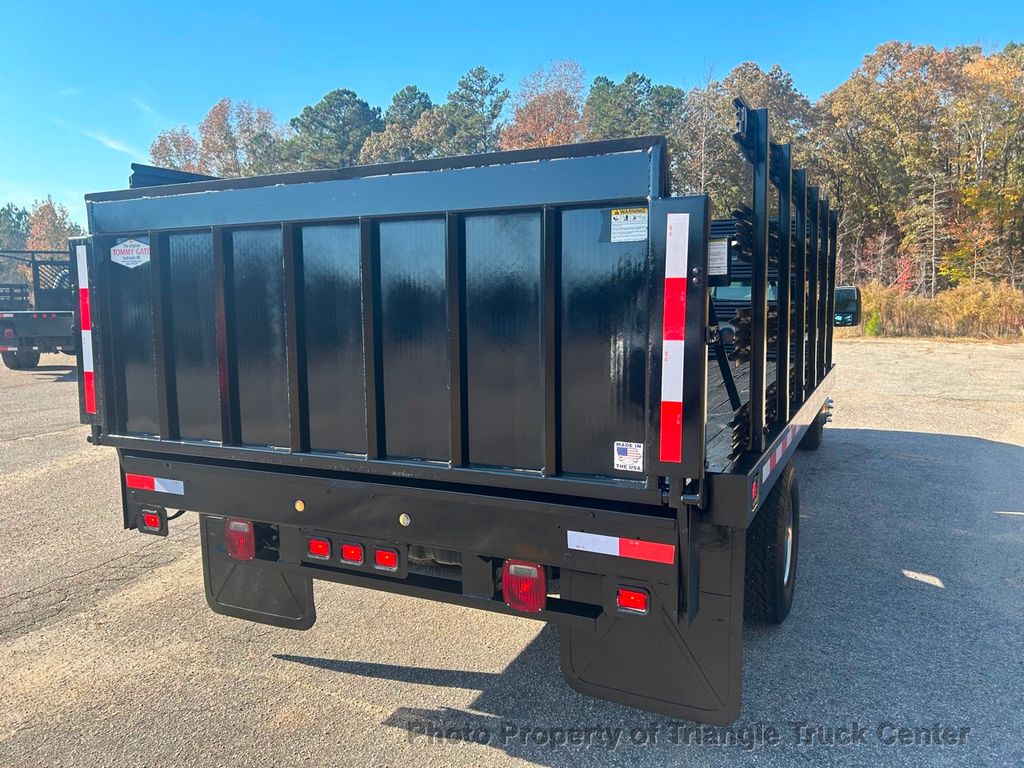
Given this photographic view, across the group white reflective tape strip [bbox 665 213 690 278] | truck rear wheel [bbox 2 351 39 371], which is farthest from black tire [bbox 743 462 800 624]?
truck rear wheel [bbox 2 351 39 371]

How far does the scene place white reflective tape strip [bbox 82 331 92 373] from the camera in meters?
3.29

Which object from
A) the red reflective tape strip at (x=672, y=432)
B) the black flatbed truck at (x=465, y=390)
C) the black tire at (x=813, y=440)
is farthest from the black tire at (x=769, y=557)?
the black tire at (x=813, y=440)

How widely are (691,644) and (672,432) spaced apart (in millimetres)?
913

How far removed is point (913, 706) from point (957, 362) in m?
17.0

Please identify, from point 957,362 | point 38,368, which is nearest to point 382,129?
point 38,368

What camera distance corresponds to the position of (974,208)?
→ 1443 inches

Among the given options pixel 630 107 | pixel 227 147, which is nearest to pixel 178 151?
pixel 227 147

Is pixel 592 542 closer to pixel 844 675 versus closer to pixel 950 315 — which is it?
pixel 844 675

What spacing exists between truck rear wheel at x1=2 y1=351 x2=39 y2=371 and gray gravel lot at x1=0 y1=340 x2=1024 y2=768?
13.8 m

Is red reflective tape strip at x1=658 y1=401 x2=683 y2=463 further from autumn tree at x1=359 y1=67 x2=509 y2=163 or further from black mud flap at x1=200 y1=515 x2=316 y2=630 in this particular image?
autumn tree at x1=359 y1=67 x2=509 y2=163

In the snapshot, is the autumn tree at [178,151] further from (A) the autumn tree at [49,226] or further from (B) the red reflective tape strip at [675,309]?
(B) the red reflective tape strip at [675,309]

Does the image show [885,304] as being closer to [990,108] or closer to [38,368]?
[990,108]

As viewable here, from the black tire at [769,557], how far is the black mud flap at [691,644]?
3.27 ft

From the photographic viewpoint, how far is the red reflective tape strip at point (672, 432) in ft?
7.31
